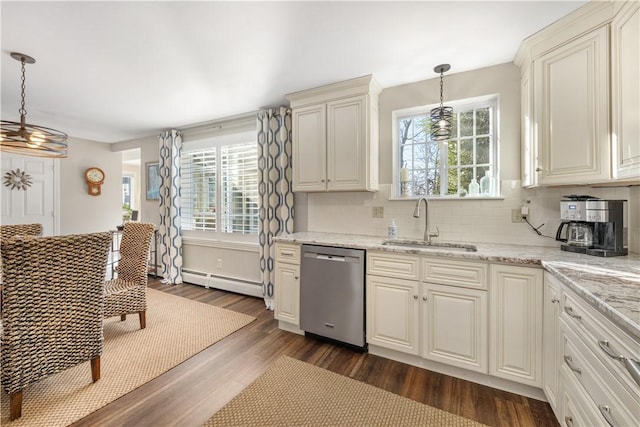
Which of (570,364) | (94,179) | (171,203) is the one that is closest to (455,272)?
(570,364)

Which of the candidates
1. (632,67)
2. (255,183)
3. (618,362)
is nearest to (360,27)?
(632,67)

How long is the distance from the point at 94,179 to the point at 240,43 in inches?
184

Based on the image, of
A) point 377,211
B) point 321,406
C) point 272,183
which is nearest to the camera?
point 321,406

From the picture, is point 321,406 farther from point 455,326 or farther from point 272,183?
point 272,183

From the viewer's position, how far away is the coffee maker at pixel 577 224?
68.8 inches

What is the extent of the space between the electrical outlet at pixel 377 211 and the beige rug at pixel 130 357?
1723 millimetres

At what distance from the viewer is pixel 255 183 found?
366 cm

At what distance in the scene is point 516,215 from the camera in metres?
2.20

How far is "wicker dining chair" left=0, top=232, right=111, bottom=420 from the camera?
1.47 m

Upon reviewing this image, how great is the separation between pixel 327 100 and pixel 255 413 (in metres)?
2.59

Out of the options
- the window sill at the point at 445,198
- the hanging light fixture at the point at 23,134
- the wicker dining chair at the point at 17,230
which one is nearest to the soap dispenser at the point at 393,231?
the window sill at the point at 445,198

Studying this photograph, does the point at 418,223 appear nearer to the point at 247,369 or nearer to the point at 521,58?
the point at 521,58

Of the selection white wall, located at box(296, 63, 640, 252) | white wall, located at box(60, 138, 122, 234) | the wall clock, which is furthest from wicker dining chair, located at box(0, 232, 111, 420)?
the wall clock

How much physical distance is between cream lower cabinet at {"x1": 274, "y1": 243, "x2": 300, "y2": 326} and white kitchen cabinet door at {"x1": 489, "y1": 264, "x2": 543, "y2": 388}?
1553 millimetres
